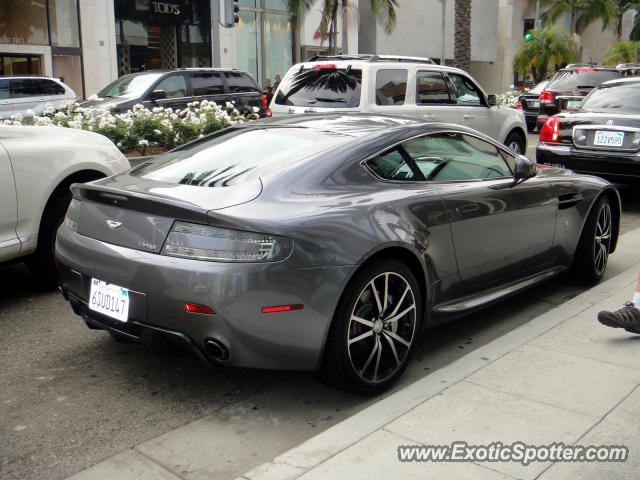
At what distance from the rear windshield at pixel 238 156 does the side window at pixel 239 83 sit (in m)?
11.1

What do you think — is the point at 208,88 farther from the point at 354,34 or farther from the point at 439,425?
the point at 354,34

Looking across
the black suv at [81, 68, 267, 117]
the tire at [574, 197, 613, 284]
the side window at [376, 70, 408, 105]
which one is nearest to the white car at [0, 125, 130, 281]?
the tire at [574, 197, 613, 284]

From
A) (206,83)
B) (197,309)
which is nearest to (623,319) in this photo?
(197,309)

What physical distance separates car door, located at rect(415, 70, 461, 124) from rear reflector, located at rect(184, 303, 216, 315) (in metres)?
7.15

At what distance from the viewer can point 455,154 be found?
15.8 feet

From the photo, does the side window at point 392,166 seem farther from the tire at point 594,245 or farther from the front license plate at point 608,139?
the front license plate at point 608,139

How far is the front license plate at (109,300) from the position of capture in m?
3.69

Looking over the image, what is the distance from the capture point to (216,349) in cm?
355

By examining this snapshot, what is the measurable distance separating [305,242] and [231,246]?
0.35 metres

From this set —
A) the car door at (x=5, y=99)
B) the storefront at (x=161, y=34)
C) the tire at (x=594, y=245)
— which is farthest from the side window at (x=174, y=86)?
the storefront at (x=161, y=34)

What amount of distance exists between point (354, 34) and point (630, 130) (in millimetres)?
27465

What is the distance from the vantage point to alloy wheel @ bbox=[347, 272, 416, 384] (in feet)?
12.4

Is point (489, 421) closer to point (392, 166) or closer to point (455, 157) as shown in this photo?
point (392, 166)

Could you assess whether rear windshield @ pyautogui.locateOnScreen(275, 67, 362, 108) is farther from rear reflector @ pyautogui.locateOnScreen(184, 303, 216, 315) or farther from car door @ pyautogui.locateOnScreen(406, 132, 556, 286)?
rear reflector @ pyautogui.locateOnScreen(184, 303, 216, 315)
